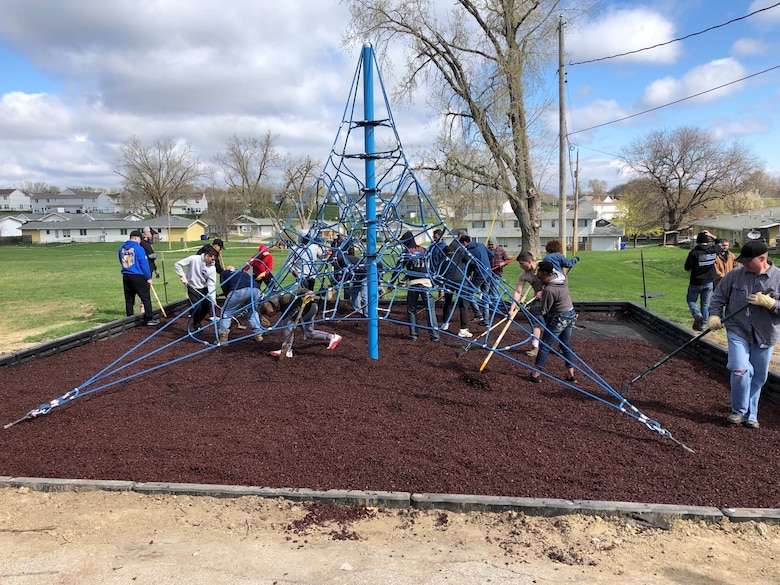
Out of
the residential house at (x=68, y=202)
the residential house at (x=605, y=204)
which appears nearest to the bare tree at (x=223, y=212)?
the residential house at (x=68, y=202)

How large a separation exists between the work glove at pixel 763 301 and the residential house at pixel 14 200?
133 m

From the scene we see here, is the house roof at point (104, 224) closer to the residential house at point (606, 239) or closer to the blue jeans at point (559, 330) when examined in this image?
the residential house at point (606, 239)

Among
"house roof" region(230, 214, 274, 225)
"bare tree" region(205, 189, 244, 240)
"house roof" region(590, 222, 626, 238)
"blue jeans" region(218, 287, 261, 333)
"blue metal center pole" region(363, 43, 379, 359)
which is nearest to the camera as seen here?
"blue metal center pole" region(363, 43, 379, 359)

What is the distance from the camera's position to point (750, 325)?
4270 mm

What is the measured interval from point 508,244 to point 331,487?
59.8 m

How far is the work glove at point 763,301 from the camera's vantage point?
13.2 ft

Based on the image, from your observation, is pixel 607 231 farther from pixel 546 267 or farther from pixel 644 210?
pixel 546 267

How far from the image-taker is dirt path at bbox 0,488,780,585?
268 centimetres

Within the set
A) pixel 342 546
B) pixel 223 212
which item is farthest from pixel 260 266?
pixel 223 212

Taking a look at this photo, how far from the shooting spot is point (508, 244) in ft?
201

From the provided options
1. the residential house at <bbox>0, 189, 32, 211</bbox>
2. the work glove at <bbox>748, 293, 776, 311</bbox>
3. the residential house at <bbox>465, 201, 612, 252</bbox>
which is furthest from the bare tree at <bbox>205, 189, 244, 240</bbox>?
the residential house at <bbox>0, 189, 32, 211</bbox>

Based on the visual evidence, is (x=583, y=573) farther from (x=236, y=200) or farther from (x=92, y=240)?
(x=92, y=240)

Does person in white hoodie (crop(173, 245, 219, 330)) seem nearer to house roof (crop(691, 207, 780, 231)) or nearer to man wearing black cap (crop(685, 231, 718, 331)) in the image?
man wearing black cap (crop(685, 231, 718, 331))

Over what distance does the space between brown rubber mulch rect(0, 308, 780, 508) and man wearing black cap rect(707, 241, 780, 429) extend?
0.27 m
